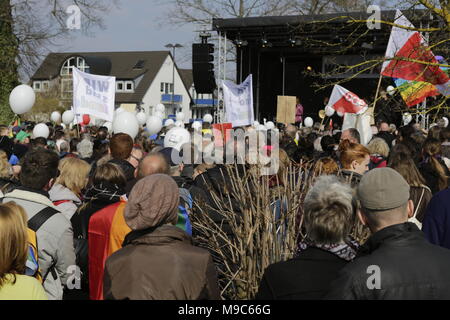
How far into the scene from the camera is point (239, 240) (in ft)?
13.1

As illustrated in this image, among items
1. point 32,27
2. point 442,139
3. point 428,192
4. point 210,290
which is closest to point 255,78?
point 32,27

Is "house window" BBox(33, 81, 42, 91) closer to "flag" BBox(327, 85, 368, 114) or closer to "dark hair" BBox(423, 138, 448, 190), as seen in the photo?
"flag" BBox(327, 85, 368, 114)

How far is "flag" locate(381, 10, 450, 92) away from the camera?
26.2 ft

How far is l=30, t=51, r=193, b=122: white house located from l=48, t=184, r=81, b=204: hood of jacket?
2404 inches

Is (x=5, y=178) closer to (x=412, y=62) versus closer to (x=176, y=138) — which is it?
(x=176, y=138)

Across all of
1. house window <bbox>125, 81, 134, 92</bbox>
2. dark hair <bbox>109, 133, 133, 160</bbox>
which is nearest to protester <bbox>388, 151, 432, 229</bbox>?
dark hair <bbox>109, 133, 133, 160</bbox>

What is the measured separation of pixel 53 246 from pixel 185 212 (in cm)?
90

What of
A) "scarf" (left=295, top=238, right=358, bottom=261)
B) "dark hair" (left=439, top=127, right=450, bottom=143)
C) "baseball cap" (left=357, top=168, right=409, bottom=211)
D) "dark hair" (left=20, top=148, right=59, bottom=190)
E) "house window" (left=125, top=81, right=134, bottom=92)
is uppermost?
"baseball cap" (left=357, top=168, right=409, bottom=211)

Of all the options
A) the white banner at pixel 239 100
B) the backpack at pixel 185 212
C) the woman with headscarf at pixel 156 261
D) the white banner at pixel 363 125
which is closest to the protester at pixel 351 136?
the white banner at pixel 363 125

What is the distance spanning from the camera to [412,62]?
26.1 feet

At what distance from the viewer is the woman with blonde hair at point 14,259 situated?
2590 mm

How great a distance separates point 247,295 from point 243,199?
60cm

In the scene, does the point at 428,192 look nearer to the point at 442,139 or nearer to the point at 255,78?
the point at 442,139
